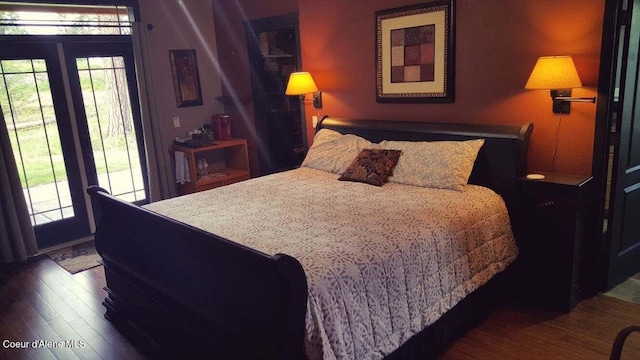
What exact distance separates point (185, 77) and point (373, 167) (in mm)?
2974

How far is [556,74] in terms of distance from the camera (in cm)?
274

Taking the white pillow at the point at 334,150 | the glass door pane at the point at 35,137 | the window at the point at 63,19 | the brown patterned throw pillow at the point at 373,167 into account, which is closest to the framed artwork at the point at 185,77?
the window at the point at 63,19

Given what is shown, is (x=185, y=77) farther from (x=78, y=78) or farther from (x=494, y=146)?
(x=494, y=146)

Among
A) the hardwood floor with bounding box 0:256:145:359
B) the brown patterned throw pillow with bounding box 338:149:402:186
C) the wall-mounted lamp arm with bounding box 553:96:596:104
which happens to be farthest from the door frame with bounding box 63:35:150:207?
the wall-mounted lamp arm with bounding box 553:96:596:104

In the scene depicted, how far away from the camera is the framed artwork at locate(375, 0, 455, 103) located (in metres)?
3.46

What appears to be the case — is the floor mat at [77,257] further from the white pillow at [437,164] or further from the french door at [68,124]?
the white pillow at [437,164]

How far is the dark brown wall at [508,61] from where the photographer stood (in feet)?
9.39

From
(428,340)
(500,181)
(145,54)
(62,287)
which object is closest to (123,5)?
(145,54)

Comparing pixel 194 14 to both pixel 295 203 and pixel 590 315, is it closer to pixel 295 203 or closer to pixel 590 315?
pixel 295 203

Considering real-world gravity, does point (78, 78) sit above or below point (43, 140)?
above

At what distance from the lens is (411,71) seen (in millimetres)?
3738

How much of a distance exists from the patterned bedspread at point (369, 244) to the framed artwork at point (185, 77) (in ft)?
7.55

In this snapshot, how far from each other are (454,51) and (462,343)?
2116 mm

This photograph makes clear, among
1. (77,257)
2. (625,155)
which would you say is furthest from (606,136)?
(77,257)
